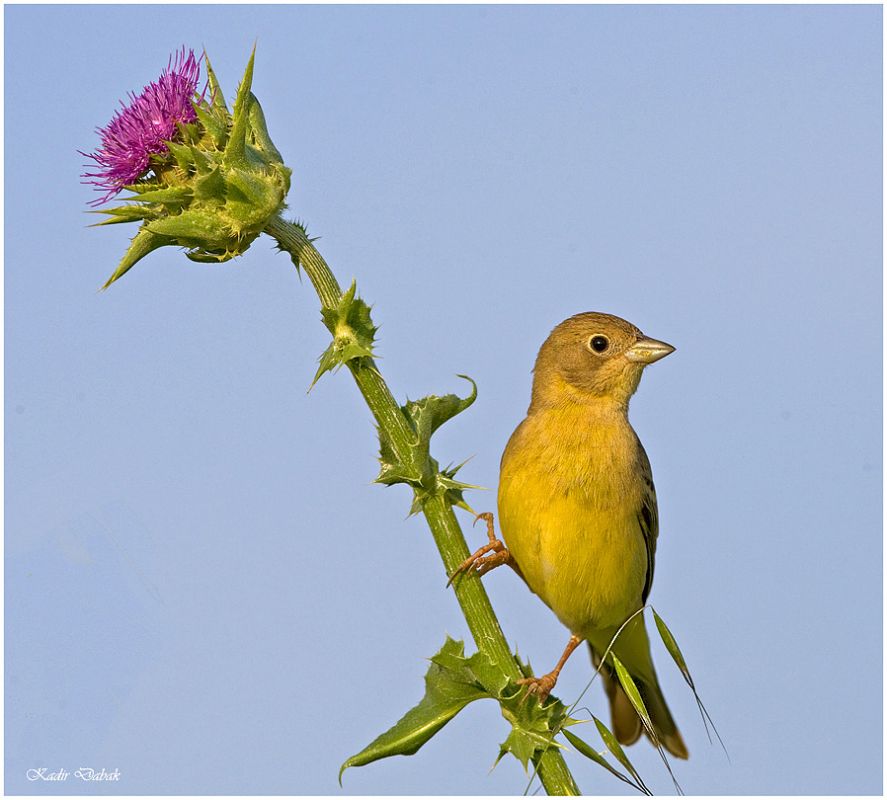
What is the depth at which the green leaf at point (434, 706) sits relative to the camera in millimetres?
5160

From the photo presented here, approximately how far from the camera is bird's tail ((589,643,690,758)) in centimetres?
920

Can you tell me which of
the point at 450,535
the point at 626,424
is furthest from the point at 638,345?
the point at 450,535

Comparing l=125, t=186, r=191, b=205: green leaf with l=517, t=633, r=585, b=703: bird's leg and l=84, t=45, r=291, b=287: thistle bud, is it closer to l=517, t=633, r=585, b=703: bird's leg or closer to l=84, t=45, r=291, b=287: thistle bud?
l=84, t=45, r=291, b=287: thistle bud

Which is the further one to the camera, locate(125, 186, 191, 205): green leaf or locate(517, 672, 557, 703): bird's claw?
locate(517, 672, 557, 703): bird's claw

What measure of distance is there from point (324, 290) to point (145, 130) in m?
1.34

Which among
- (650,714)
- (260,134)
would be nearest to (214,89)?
(260,134)

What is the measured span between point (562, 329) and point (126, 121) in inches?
137

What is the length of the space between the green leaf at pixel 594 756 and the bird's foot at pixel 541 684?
38 centimetres

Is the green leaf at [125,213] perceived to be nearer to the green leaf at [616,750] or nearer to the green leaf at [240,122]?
the green leaf at [240,122]

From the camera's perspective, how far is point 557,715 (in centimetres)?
557

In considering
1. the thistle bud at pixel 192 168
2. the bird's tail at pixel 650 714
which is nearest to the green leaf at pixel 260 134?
the thistle bud at pixel 192 168

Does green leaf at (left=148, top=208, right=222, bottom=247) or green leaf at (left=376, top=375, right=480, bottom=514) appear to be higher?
green leaf at (left=148, top=208, right=222, bottom=247)

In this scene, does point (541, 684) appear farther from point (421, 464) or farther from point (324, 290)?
point (324, 290)

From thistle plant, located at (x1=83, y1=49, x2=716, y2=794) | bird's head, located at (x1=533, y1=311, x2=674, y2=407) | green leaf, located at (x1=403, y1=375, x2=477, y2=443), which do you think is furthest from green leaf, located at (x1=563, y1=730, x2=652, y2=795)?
bird's head, located at (x1=533, y1=311, x2=674, y2=407)
